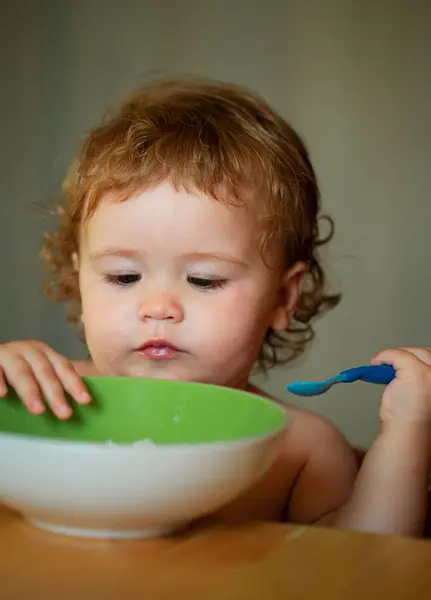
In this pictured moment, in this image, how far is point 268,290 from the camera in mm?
1066

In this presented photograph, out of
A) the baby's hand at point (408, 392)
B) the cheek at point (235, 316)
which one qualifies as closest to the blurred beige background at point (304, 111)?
the cheek at point (235, 316)

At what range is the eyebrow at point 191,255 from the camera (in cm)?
96

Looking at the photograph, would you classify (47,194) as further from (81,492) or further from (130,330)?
(81,492)

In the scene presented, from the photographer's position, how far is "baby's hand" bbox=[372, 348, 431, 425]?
0.89 meters

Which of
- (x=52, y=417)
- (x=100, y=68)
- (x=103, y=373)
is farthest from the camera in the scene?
(x=100, y=68)

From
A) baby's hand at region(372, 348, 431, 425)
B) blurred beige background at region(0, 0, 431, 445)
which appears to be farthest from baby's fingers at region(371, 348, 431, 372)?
blurred beige background at region(0, 0, 431, 445)

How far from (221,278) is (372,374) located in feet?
0.72

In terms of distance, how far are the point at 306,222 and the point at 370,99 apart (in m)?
0.60

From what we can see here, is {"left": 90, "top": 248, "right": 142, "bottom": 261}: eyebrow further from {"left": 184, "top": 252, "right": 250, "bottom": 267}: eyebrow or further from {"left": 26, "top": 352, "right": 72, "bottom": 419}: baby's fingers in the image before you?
{"left": 26, "top": 352, "right": 72, "bottom": 419}: baby's fingers

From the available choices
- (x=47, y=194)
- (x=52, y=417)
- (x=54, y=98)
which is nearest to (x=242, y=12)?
(x=54, y=98)

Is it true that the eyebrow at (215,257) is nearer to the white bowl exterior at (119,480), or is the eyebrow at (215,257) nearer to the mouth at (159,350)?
the mouth at (159,350)

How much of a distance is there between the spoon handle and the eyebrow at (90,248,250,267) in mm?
205

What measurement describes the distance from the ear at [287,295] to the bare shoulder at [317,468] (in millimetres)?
125

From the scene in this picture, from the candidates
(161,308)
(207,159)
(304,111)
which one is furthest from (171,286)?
(304,111)
